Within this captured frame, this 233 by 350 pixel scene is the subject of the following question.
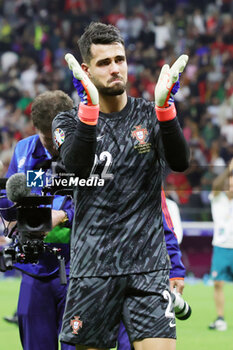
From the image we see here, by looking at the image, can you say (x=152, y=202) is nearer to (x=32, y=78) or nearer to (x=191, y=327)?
(x=191, y=327)

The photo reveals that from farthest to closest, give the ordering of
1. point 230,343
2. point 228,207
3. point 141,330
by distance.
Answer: point 228,207 < point 230,343 < point 141,330

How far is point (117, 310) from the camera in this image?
3.46 m

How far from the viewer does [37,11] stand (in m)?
20.7

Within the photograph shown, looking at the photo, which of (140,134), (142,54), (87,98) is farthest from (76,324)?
(142,54)

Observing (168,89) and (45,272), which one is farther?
(45,272)

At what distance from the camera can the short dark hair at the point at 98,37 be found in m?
3.61

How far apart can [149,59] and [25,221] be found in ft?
50.6

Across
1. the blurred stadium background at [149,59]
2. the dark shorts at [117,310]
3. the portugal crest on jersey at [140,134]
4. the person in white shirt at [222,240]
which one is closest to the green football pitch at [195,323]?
the person in white shirt at [222,240]

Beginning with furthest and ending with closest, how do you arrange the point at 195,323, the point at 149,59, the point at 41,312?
the point at 149,59
the point at 195,323
the point at 41,312

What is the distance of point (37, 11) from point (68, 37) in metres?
1.52

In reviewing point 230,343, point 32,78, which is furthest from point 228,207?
point 32,78

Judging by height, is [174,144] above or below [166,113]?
below

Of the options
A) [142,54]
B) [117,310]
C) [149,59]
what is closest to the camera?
[117,310]

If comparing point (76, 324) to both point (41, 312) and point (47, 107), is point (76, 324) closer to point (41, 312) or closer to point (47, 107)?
point (41, 312)
